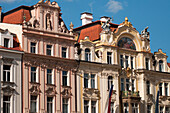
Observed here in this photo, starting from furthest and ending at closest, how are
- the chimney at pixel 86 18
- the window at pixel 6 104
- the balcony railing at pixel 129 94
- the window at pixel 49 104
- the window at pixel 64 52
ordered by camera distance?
the chimney at pixel 86 18, the balcony railing at pixel 129 94, the window at pixel 64 52, the window at pixel 49 104, the window at pixel 6 104

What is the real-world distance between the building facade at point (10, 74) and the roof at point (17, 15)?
140 inches

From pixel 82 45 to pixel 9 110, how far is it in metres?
14.7

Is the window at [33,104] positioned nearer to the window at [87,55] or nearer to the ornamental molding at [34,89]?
the ornamental molding at [34,89]

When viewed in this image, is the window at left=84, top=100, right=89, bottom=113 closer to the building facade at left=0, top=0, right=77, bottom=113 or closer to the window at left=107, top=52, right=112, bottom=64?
the building facade at left=0, top=0, right=77, bottom=113

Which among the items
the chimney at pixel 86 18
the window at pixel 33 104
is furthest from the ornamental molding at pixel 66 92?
the chimney at pixel 86 18

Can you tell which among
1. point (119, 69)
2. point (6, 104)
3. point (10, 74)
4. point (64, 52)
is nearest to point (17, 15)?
point (64, 52)

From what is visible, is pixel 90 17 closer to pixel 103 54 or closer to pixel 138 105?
pixel 103 54

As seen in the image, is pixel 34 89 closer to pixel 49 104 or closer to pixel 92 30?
pixel 49 104

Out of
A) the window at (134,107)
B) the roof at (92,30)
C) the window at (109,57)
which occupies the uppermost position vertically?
the roof at (92,30)

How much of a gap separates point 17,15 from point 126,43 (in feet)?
56.8

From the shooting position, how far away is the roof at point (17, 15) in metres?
67.1

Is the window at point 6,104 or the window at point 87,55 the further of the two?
the window at point 87,55

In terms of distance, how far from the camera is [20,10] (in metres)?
67.9

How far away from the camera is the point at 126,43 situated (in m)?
77.1
